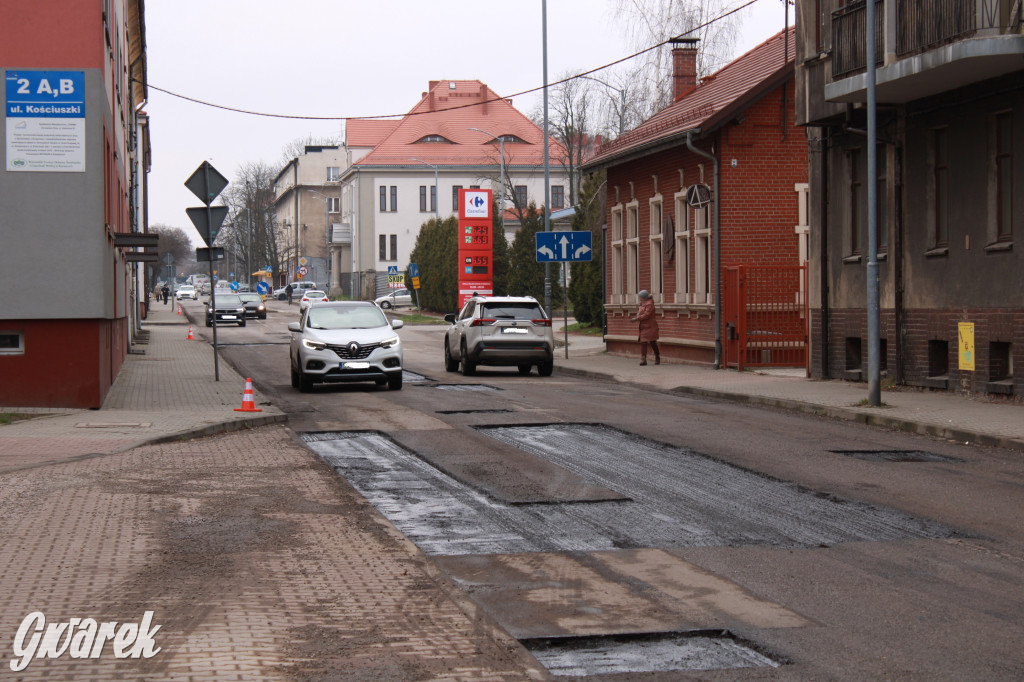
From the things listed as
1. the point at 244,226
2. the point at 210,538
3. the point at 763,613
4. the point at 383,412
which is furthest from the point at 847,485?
the point at 244,226

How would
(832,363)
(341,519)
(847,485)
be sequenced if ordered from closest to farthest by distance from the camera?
(341,519)
(847,485)
(832,363)

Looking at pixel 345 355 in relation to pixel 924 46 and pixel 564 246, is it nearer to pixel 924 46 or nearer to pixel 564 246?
pixel 924 46

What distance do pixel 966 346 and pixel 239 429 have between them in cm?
1038

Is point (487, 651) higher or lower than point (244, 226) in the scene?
lower

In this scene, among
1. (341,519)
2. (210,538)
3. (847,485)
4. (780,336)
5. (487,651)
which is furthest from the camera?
(780,336)

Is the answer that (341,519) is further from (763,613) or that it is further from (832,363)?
(832,363)

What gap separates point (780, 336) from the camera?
2608cm

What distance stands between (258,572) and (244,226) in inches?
4855

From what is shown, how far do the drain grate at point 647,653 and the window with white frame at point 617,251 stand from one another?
28.6 meters

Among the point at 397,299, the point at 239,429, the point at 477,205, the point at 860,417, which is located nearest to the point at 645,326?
the point at 860,417

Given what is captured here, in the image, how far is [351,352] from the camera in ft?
70.5

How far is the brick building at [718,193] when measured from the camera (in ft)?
88.6

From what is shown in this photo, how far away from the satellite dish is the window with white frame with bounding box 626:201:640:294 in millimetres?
4751

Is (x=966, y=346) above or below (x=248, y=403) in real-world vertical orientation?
above
